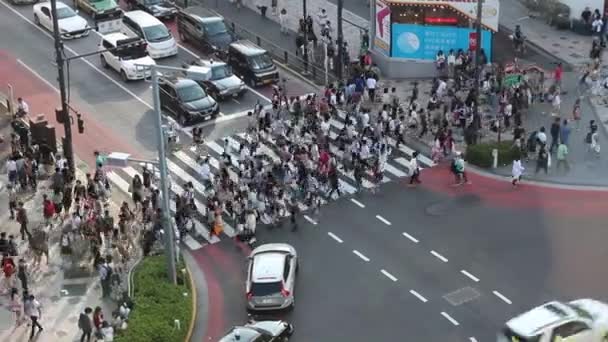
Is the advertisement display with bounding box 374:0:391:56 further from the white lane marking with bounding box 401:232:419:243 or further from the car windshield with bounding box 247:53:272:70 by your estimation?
the white lane marking with bounding box 401:232:419:243

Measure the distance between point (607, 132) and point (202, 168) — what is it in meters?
17.6

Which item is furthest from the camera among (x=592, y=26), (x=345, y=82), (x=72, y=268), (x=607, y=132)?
(x=592, y=26)

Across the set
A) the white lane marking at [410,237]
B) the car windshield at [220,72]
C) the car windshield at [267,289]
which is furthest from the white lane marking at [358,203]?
the car windshield at [220,72]

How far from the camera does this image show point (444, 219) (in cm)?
4159

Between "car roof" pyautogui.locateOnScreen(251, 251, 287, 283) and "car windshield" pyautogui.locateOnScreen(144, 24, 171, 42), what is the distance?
21757mm

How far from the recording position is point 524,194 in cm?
4319

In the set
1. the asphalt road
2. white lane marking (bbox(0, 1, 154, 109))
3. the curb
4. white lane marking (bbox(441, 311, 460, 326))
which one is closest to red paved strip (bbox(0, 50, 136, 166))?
the asphalt road

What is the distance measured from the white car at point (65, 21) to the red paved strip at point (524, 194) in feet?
76.0

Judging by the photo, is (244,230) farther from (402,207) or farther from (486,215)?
(486,215)

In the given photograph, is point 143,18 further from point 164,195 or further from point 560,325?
point 560,325

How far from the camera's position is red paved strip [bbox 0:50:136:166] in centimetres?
4828

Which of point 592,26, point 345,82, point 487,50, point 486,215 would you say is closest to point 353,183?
point 486,215

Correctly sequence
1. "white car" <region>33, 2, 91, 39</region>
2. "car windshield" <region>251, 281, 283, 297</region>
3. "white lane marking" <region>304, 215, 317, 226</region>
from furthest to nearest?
"white car" <region>33, 2, 91, 39</region> → "white lane marking" <region>304, 215, 317, 226</region> → "car windshield" <region>251, 281, 283, 297</region>

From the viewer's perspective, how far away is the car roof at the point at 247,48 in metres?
53.6
